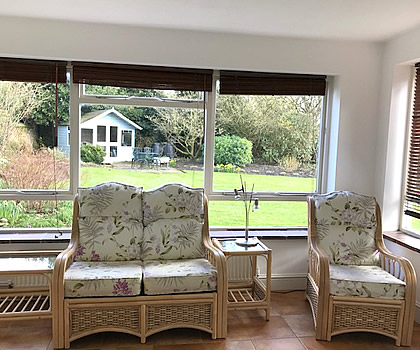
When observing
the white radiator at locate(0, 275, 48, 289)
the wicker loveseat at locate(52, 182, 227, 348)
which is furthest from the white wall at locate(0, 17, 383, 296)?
the white radiator at locate(0, 275, 48, 289)

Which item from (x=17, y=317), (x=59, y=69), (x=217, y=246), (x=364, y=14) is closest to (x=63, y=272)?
(x=17, y=317)

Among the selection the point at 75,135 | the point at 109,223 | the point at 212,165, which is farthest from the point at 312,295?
the point at 75,135

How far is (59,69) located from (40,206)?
50.4 inches

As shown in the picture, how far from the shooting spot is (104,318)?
2820 mm

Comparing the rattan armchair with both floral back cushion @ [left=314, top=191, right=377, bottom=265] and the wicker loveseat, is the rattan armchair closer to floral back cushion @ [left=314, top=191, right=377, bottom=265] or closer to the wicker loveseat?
floral back cushion @ [left=314, top=191, right=377, bottom=265]

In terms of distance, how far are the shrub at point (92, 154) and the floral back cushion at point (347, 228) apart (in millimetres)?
2048

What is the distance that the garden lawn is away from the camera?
3848 millimetres

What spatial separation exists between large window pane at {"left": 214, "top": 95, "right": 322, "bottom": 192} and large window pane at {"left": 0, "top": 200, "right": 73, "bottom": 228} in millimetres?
1497

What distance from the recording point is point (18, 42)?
338 centimetres

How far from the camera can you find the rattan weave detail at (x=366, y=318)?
2.95 metres

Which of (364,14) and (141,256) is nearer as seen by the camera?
(364,14)

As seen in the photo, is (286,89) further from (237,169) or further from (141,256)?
(141,256)

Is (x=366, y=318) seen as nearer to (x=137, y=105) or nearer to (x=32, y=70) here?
(x=137, y=105)

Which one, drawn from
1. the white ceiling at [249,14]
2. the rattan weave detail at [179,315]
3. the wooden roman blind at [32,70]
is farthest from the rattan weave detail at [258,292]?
the wooden roman blind at [32,70]
